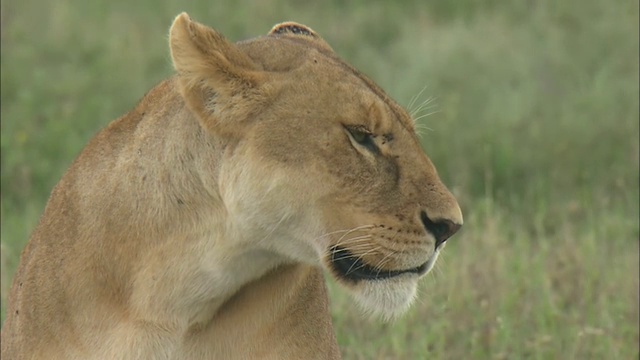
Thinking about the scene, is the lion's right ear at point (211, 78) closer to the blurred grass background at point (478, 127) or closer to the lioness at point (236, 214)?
the lioness at point (236, 214)

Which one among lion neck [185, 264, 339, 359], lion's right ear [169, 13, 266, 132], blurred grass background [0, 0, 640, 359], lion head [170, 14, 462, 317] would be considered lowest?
blurred grass background [0, 0, 640, 359]

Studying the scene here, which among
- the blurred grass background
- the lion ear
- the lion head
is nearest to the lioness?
the lion head

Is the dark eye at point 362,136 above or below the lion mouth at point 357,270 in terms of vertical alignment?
above

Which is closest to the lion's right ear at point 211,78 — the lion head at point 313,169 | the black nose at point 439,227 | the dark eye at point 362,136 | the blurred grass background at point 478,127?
the lion head at point 313,169

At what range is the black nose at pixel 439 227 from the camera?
10.2 ft

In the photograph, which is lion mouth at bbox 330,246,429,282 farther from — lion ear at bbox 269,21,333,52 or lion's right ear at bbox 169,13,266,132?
lion ear at bbox 269,21,333,52

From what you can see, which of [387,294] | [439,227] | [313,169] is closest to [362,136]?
[313,169]

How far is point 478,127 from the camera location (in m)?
7.33

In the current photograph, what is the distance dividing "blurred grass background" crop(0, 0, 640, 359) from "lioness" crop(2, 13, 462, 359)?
1.27m

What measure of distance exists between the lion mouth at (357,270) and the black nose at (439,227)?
8 centimetres

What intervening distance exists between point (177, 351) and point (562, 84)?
5.22 m

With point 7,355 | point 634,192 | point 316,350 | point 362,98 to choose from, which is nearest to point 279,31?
point 362,98

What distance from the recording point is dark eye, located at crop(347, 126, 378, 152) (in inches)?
123

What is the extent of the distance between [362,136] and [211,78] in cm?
36
